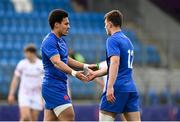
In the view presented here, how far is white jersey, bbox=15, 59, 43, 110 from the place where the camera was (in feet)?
48.4

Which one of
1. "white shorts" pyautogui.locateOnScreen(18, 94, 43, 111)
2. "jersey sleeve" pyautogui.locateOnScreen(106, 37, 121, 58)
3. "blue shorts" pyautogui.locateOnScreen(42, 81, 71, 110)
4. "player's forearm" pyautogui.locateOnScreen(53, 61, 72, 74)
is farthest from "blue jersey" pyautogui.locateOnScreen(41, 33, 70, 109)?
"white shorts" pyautogui.locateOnScreen(18, 94, 43, 111)

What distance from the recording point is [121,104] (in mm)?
9719

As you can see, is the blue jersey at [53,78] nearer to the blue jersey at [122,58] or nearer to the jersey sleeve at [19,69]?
the blue jersey at [122,58]

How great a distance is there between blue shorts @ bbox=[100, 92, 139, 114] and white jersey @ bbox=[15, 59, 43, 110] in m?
5.18

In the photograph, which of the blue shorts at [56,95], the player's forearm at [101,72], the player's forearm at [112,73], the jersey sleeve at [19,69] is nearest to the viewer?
the player's forearm at [112,73]

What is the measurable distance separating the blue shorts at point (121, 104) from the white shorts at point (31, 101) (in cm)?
526

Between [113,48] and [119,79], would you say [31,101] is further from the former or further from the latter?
[113,48]

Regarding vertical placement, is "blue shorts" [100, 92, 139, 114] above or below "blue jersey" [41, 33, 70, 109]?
below

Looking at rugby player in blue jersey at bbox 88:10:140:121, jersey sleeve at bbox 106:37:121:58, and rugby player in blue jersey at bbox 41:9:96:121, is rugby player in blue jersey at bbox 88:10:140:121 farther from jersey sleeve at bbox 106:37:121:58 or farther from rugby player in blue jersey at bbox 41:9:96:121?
rugby player in blue jersey at bbox 41:9:96:121

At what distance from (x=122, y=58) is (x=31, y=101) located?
5508 mm

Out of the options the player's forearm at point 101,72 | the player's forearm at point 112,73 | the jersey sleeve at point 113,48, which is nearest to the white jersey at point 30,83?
the player's forearm at point 101,72

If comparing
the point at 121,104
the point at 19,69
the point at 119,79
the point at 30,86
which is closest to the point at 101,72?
the point at 119,79

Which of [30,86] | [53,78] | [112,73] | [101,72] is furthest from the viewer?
[30,86]

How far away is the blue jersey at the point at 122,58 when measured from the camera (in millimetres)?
9617
